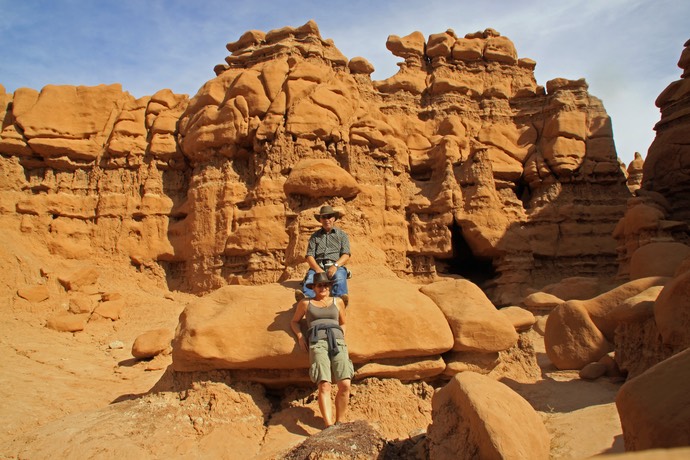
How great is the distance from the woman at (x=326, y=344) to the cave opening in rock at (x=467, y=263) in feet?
44.3

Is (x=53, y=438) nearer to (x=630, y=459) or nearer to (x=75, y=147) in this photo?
(x=630, y=459)

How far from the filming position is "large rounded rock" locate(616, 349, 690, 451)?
7.00 ft

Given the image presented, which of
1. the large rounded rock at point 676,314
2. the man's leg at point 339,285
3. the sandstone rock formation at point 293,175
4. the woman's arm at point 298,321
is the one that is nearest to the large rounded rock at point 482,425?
the woman's arm at point 298,321

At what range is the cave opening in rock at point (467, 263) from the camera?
→ 18.2m

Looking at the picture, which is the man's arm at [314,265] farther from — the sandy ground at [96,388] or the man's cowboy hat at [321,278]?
the sandy ground at [96,388]

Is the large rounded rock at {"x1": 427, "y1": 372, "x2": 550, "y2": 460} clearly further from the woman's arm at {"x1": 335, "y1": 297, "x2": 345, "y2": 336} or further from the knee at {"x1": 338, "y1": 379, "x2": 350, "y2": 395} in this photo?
the woman's arm at {"x1": 335, "y1": 297, "x2": 345, "y2": 336}

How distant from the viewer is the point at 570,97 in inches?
786

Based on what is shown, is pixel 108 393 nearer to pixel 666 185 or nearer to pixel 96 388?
pixel 96 388

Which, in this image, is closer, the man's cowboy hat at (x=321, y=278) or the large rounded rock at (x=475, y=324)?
the man's cowboy hat at (x=321, y=278)

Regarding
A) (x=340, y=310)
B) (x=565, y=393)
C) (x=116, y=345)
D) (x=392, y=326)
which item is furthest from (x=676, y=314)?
(x=116, y=345)

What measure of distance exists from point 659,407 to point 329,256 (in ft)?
12.1

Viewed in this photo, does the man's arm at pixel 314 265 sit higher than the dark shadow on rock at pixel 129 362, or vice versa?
the man's arm at pixel 314 265

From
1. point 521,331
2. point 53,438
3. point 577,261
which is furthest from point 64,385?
point 577,261

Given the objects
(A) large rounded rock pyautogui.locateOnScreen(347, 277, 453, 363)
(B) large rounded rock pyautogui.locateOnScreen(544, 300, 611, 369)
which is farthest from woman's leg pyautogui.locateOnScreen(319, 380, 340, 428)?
(B) large rounded rock pyautogui.locateOnScreen(544, 300, 611, 369)
